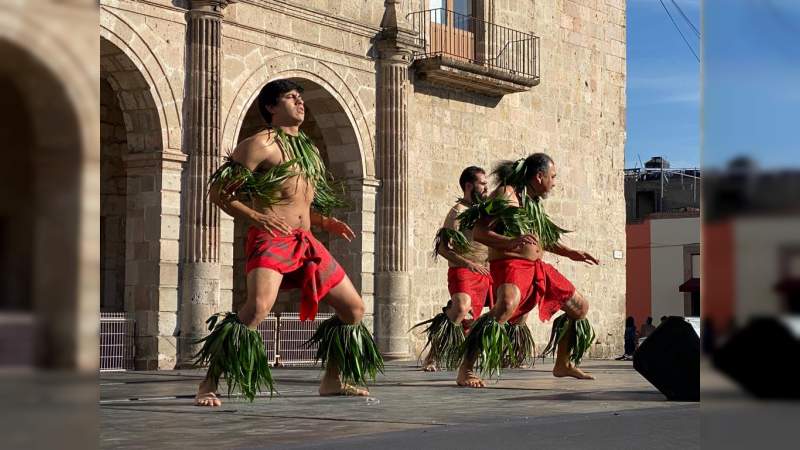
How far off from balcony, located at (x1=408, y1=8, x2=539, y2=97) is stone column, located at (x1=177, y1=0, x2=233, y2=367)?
453 centimetres

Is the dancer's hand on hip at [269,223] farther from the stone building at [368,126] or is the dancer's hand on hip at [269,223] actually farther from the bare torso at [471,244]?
the stone building at [368,126]

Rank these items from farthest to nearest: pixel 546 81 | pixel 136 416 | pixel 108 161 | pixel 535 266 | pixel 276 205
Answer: pixel 546 81, pixel 108 161, pixel 535 266, pixel 276 205, pixel 136 416

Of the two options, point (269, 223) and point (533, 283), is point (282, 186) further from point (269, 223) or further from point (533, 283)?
point (533, 283)

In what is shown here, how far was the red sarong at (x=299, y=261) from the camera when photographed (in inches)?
259

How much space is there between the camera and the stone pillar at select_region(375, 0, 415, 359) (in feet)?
56.1

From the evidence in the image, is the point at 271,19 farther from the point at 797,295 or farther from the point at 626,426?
the point at 797,295

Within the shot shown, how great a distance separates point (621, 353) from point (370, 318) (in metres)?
7.33

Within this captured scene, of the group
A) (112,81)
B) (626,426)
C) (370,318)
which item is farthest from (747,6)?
(370,318)

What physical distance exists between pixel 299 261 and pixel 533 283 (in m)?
3.00

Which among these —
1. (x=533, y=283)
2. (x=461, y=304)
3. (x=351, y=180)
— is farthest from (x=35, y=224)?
(x=351, y=180)

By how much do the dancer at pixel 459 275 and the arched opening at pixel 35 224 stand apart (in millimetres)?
10552

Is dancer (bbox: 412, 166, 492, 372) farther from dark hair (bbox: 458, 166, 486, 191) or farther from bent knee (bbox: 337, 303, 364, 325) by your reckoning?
bent knee (bbox: 337, 303, 364, 325)

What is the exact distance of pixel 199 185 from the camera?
14.0 meters

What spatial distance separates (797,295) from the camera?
0.65 metres
